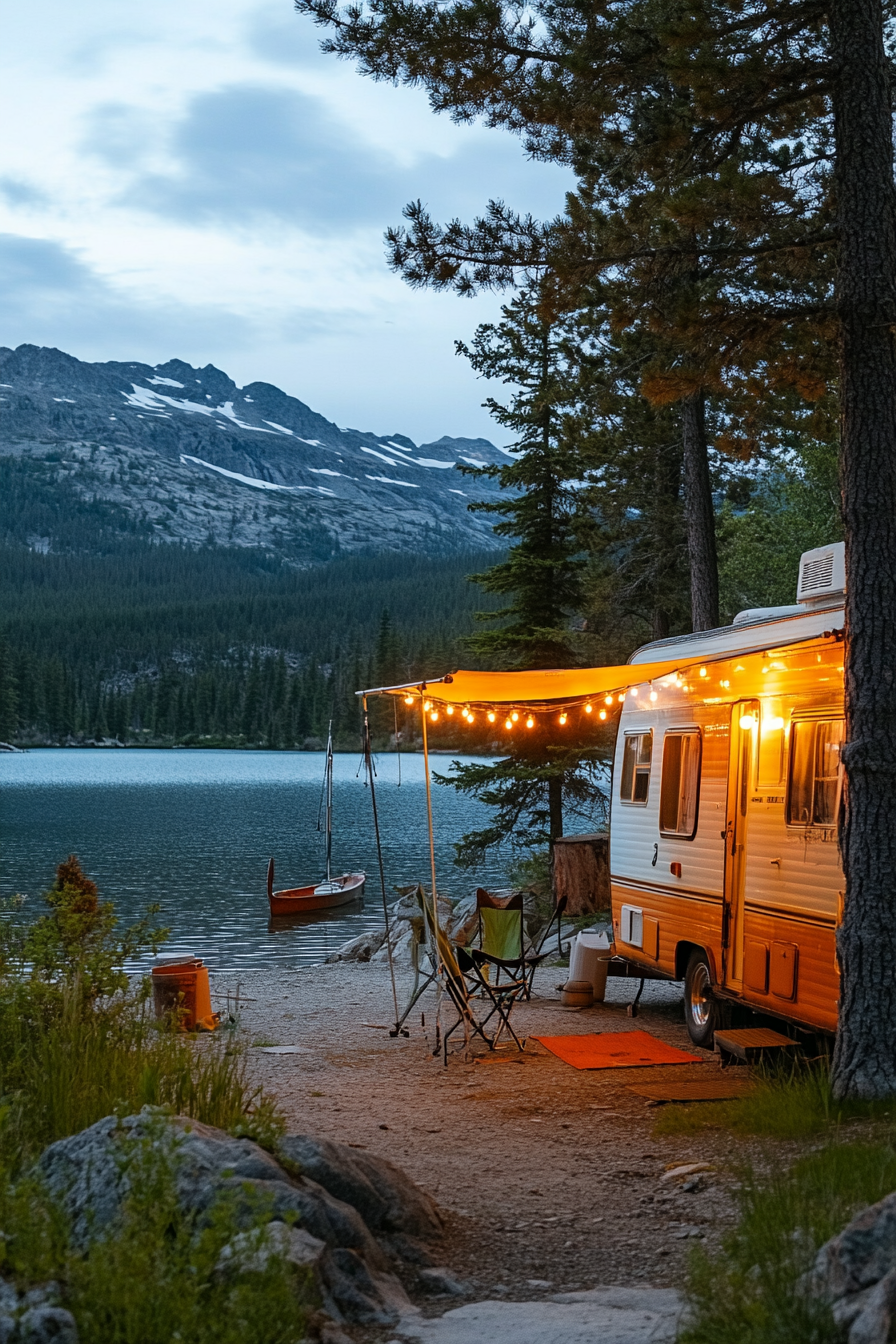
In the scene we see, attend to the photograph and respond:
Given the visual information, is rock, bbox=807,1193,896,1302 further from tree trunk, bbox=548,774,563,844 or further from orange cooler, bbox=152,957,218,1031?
tree trunk, bbox=548,774,563,844

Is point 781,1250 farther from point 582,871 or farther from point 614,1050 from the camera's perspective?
point 582,871

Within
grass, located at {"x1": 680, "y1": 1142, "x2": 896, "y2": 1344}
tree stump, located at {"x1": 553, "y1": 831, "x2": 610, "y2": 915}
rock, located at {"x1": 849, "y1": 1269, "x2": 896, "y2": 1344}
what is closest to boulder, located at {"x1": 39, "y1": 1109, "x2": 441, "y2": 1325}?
grass, located at {"x1": 680, "y1": 1142, "x2": 896, "y2": 1344}

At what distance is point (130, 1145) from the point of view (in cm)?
391

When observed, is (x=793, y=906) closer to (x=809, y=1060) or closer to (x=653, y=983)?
(x=809, y=1060)

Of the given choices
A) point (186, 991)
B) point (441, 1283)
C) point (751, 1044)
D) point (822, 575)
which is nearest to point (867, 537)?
point (822, 575)

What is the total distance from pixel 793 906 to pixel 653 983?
615 centimetres

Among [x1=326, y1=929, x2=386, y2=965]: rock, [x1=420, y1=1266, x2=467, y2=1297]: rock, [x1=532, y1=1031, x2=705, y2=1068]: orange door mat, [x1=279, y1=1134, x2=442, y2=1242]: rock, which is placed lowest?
[x1=326, y1=929, x2=386, y2=965]: rock

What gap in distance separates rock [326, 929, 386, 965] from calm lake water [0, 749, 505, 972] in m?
0.82

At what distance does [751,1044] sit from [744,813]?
1.49 meters

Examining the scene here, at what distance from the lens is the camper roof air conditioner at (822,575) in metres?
7.67

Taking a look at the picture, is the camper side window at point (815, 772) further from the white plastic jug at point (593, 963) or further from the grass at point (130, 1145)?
the white plastic jug at point (593, 963)

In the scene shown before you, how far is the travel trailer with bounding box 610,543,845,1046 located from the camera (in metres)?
7.37

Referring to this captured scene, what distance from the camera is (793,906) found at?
7562mm

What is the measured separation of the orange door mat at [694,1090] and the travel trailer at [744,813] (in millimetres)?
539
